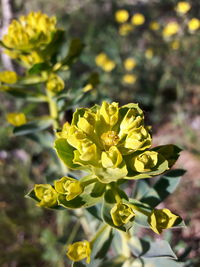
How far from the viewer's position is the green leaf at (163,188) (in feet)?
5.10

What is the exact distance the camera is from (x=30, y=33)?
178cm

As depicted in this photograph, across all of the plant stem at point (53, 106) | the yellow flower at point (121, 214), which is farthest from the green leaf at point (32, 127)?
the yellow flower at point (121, 214)

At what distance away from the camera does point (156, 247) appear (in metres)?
1.54

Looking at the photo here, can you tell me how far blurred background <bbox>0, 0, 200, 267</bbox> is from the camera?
2859mm

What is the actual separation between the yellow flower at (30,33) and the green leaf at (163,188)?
1.05 meters

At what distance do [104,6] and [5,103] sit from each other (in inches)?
158

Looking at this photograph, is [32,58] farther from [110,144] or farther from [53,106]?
[110,144]

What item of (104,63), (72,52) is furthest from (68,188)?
(104,63)

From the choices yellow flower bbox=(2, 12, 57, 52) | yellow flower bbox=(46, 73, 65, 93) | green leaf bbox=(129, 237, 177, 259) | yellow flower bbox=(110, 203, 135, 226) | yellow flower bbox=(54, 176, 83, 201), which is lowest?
green leaf bbox=(129, 237, 177, 259)

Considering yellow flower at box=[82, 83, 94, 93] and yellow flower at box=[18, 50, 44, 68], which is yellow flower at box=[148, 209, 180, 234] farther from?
yellow flower at box=[18, 50, 44, 68]

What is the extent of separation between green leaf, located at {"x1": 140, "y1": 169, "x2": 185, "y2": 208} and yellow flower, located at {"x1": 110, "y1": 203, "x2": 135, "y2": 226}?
0.31 metres

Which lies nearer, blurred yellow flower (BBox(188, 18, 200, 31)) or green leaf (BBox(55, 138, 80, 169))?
green leaf (BBox(55, 138, 80, 169))

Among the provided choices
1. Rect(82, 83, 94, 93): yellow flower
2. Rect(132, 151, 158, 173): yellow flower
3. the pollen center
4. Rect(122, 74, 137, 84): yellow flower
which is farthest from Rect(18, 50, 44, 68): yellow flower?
Rect(122, 74, 137, 84): yellow flower

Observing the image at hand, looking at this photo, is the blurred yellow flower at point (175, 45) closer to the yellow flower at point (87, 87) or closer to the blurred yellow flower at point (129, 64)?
the blurred yellow flower at point (129, 64)
